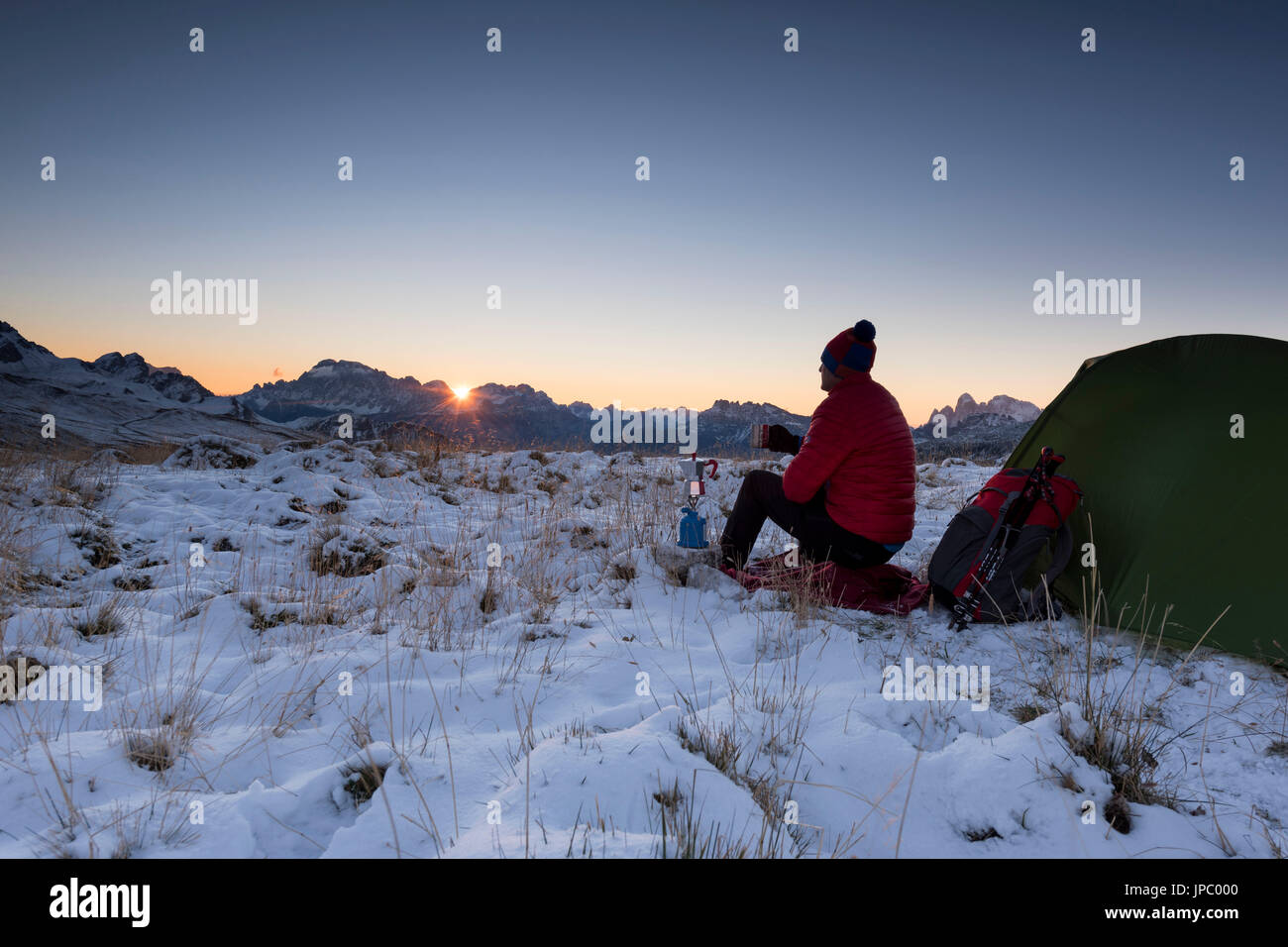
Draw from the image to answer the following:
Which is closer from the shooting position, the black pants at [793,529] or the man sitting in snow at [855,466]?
the man sitting in snow at [855,466]

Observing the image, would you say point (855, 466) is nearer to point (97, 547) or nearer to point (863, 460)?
point (863, 460)

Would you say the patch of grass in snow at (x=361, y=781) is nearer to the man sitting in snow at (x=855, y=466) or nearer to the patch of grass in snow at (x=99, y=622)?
the patch of grass in snow at (x=99, y=622)

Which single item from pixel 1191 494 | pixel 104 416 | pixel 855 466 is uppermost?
pixel 104 416

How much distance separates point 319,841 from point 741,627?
268 centimetres

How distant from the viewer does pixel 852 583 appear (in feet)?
A: 15.6

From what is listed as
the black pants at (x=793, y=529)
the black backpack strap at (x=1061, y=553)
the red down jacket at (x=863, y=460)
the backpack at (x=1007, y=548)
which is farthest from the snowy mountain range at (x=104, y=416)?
the black backpack strap at (x=1061, y=553)

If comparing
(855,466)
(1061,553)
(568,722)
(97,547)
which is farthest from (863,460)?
(97,547)

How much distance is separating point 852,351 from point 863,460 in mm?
849

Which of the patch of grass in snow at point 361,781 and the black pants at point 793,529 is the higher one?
the black pants at point 793,529

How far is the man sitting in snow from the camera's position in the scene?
4.53 meters

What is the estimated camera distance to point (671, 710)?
104 inches

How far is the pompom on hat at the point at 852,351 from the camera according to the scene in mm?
4539
